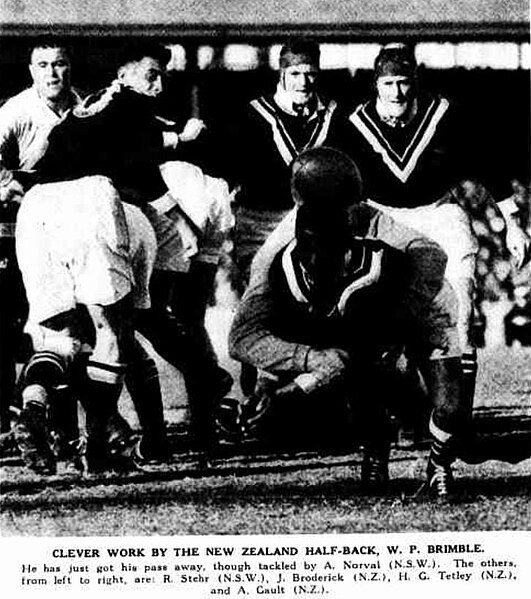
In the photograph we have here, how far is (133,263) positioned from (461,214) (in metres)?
1.10

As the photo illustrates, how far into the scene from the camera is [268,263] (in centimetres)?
371

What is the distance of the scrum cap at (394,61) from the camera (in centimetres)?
375

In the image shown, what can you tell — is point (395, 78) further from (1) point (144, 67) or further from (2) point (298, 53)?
(1) point (144, 67)

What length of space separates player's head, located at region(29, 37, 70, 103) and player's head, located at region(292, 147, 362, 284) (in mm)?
815

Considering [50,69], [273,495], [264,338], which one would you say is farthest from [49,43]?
[273,495]

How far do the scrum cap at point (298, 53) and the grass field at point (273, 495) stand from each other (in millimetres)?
847

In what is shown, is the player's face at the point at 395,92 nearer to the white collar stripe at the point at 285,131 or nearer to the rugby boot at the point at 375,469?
the white collar stripe at the point at 285,131

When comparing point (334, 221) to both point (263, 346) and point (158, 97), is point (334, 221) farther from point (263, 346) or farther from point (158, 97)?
point (158, 97)

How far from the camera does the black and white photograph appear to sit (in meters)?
3.67

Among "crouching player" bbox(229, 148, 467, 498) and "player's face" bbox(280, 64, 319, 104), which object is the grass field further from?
"player's face" bbox(280, 64, 319, 104)

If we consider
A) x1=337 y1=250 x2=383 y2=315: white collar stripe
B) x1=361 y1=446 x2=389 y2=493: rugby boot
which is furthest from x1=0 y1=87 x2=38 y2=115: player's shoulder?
x1=361 y1=446 x2=389 y2=493: rugby boot

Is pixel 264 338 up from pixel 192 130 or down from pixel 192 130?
down

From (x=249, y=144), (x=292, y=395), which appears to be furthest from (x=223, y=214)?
(x=292, y=395)

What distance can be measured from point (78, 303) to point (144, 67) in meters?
0.80
